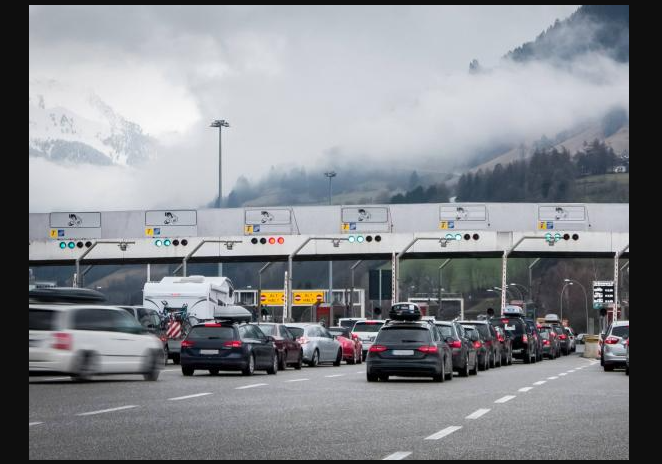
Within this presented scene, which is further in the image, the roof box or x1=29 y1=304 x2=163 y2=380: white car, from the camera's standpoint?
the roof box

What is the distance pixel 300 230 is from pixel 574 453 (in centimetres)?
6238

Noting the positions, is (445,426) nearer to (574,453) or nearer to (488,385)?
(574,453)

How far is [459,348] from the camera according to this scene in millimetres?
35375

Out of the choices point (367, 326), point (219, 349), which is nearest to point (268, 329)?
point (219, 349)

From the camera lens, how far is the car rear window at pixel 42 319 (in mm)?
27906

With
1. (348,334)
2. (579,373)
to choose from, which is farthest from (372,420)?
(348,334)

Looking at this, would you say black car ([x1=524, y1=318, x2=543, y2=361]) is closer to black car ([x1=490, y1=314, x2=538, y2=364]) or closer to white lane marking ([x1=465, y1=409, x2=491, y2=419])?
black car ([x1=490, y1=314, x2=538, y2=364])

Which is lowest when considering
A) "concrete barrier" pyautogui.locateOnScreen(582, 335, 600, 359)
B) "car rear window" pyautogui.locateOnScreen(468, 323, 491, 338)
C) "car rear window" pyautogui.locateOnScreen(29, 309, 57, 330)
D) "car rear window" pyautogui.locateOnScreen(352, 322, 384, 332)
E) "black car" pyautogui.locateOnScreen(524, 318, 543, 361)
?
"concrete barrier" pyautogui.locateOnScreen(582, 335, 600, 359)

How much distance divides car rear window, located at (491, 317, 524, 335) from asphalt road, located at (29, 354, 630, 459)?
24278 mm

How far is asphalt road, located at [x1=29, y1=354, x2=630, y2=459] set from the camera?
46.0ft

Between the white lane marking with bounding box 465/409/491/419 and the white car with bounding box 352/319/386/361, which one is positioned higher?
the white lane marking with bounding box 465/409/491/419

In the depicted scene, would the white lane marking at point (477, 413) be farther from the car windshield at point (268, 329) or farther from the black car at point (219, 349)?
the car windshield at point (268, 329)

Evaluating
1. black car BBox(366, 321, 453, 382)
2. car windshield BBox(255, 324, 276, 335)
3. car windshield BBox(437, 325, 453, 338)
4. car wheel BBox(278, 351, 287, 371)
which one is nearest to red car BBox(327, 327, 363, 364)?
car windshield BBox(255, 324, 276, 335)

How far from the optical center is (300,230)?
250 ft
